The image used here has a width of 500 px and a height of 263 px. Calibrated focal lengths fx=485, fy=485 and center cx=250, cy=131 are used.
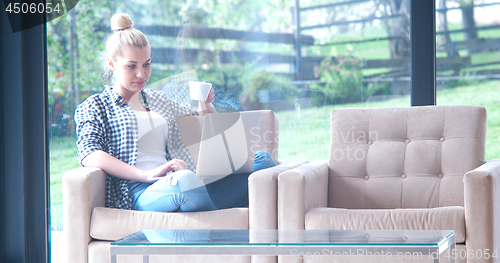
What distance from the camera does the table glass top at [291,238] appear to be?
4.12ft

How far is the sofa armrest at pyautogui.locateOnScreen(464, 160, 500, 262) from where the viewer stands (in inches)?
71.3

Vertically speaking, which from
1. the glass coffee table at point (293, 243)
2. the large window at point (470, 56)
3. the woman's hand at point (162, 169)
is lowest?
the glass coffee table at point (293, 243)

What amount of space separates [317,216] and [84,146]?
108cm

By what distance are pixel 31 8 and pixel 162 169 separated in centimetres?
157

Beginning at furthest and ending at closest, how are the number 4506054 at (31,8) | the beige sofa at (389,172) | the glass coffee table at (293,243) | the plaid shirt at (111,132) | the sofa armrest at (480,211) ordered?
the number 4506054 at (31,8) < the plaid shirt at (111,132) < the beige sofa at (389,172) < the sofa armrest at (480,211) < the glass coffee table at (293,243)

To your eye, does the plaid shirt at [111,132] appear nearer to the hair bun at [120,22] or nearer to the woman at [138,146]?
the woman at [138,146]

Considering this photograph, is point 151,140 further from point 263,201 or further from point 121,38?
point 263,201

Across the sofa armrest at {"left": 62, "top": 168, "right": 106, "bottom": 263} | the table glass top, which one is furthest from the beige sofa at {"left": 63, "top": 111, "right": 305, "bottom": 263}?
the table glass top

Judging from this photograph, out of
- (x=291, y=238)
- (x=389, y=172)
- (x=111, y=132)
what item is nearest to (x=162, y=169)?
(x=111, y=132)

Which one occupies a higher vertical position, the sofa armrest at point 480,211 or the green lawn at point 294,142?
the green lawn at point 294,142

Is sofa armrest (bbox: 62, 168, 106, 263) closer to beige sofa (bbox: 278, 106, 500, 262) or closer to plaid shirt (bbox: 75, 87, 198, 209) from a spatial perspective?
plaid shirt (bbox: 75, 87, 198, 209)

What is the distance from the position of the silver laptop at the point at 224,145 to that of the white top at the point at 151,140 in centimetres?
35

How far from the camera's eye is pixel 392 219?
74.2 inches

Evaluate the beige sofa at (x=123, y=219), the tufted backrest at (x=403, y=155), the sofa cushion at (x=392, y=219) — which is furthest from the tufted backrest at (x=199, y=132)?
the sofa cushion at (x=392, y=219)
